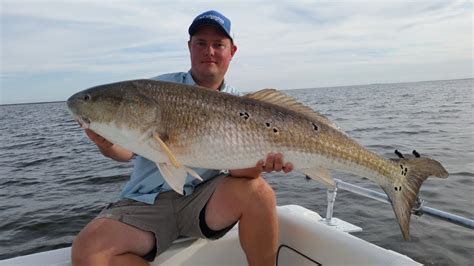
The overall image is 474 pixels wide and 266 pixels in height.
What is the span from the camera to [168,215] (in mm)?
3559

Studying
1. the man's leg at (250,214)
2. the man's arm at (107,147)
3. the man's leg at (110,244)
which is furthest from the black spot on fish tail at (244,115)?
the man's leg at (110,244)

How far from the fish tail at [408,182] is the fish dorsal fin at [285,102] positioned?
60 cm

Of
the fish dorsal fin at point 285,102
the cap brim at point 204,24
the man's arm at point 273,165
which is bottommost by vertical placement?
the man's arm at point 273,165

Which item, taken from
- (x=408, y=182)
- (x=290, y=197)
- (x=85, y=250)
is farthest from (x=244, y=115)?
(x=290, y=197)

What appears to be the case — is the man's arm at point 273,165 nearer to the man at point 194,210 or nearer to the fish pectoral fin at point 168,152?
the man at point 194,210

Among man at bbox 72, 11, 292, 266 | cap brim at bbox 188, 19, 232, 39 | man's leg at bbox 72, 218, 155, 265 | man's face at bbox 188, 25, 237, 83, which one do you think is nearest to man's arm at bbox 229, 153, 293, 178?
man at bbox 72, 11, 292, 266

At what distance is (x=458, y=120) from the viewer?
→ 22.7 metres

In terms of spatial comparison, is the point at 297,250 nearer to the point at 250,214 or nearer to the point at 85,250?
the point at 250,214

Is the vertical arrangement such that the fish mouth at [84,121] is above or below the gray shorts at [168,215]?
above

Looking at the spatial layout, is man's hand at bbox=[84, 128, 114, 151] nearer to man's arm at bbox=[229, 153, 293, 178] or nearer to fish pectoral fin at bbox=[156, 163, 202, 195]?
fish pectoral fin at bbox=[156, 163, 202, 195]

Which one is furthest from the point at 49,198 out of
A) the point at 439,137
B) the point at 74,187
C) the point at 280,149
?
the point at 439,137

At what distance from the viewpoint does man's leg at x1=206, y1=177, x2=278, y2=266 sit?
3.38 m

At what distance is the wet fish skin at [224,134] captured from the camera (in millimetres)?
2988

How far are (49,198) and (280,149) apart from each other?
9.93 m
